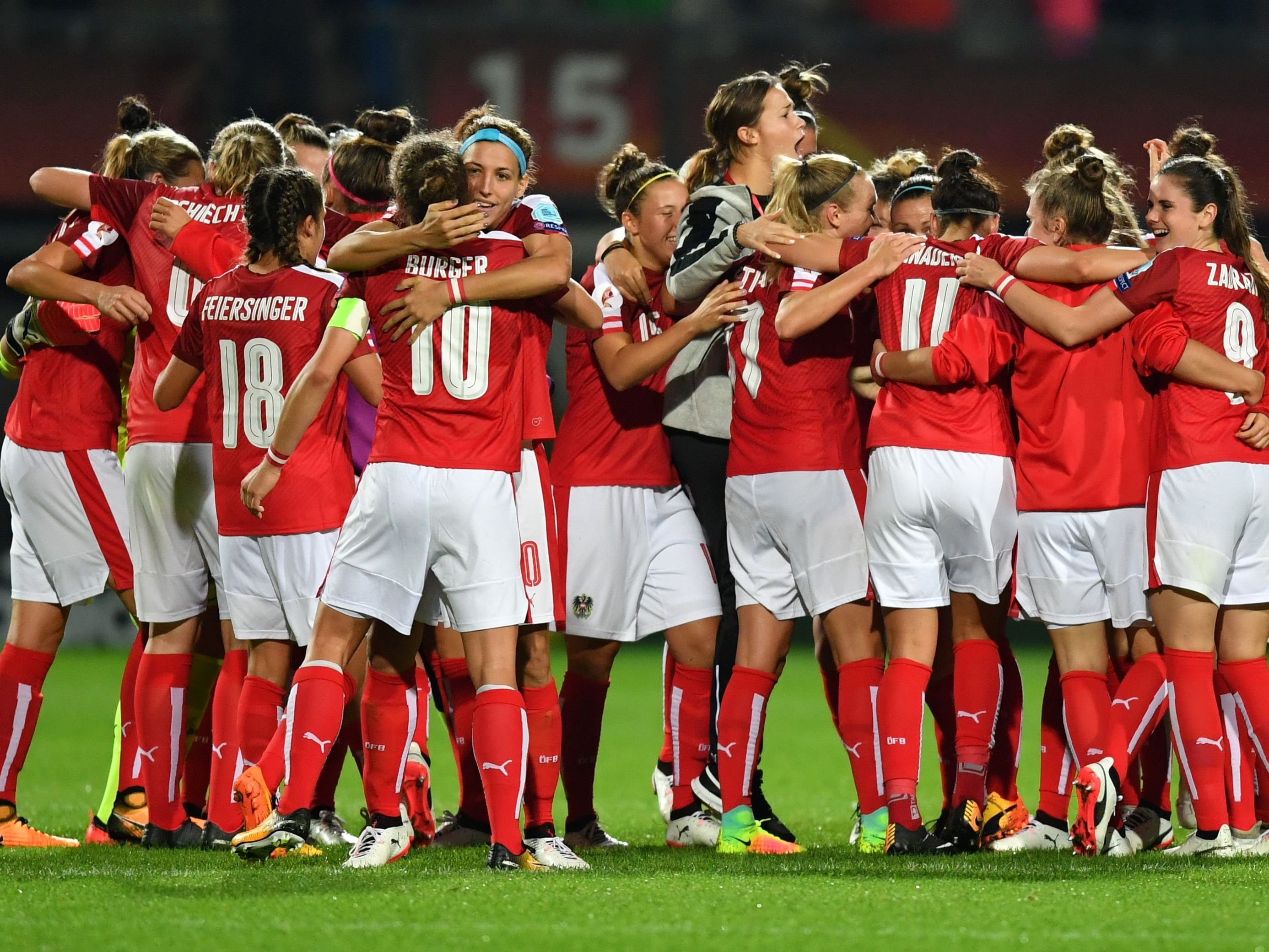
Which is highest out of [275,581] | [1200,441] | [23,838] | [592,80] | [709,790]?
[592,80]

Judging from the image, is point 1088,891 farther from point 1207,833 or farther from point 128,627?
point 128,627

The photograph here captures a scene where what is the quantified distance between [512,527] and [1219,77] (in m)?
12.6

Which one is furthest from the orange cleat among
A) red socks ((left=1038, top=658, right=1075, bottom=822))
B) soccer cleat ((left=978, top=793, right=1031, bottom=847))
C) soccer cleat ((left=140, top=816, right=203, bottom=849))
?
red socks ((left=1038, top=658, right=1075, bottom=822))

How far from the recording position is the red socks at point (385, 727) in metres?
5.32

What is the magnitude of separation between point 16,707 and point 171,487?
0.98 m

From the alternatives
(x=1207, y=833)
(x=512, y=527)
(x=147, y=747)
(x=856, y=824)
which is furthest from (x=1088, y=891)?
(x=147, y=747)

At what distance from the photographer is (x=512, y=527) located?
16.7 ft

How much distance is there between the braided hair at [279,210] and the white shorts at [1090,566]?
2.58 metres

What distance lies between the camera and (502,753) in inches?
195

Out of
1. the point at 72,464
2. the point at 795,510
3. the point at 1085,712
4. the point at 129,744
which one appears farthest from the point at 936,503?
the point at 72,464

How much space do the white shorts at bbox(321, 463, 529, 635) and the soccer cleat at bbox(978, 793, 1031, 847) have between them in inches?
72.2

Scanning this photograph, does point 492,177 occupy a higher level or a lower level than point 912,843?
higher

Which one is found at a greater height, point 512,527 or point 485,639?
point 512,527

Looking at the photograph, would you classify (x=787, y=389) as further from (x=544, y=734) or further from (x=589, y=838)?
(x=589, y=838)
